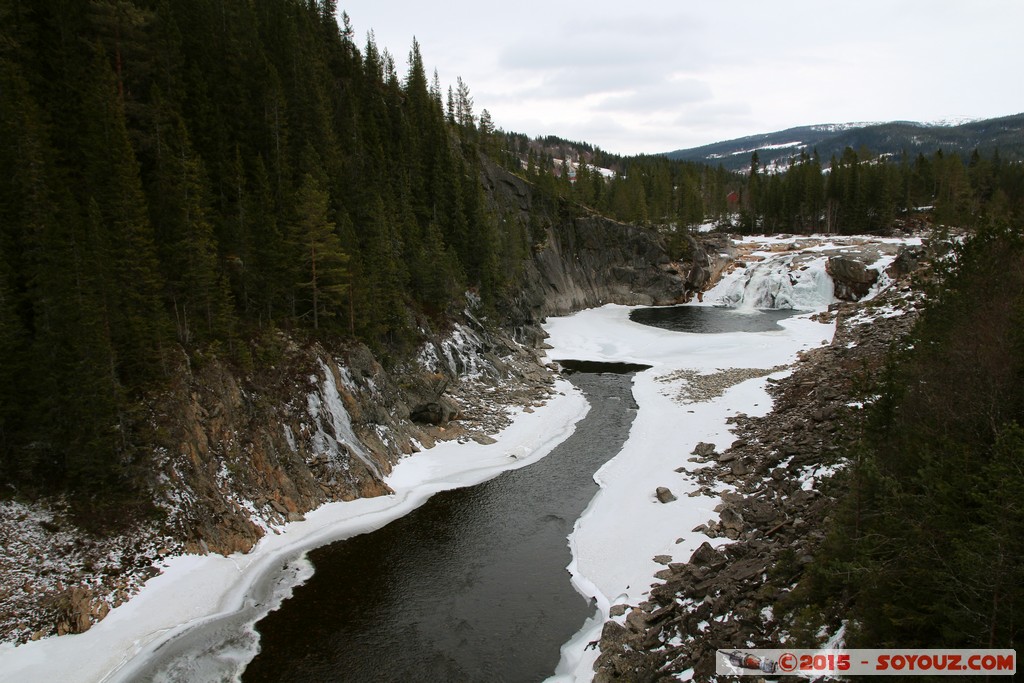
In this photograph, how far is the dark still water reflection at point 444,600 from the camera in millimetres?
16375

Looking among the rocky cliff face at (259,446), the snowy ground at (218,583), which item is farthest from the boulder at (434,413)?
the snowy ground at (218,583)

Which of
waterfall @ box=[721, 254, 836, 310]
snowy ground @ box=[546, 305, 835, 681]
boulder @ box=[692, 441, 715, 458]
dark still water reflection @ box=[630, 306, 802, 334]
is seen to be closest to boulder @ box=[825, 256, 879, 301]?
waterfall @ box=[721, 254, 836, 310]

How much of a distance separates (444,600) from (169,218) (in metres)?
22.5

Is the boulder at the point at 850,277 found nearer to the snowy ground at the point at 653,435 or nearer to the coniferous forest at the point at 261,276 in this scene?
the snowy ground at the point at 653,435

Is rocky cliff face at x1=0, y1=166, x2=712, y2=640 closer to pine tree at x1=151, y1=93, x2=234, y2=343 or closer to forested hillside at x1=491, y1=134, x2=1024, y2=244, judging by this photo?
pine tree at x1=151, y1=93, x2=234, y2=343

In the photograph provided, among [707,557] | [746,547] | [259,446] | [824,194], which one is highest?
[824,194]

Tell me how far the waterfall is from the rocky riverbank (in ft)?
161

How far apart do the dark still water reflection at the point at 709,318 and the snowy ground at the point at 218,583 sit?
4430 centimetres

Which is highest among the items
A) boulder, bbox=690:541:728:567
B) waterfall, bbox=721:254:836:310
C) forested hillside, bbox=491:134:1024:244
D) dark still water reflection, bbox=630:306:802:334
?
forested hillside, bbox=491:134:1024:244

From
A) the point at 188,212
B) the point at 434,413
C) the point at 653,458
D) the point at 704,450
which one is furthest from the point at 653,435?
the point at 188,212

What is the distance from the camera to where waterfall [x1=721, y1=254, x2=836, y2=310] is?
79500mm

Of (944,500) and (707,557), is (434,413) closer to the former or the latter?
(707,557)

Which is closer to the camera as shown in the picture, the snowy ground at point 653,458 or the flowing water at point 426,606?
the flowing water at point 426,606

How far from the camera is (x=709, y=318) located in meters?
76.7
